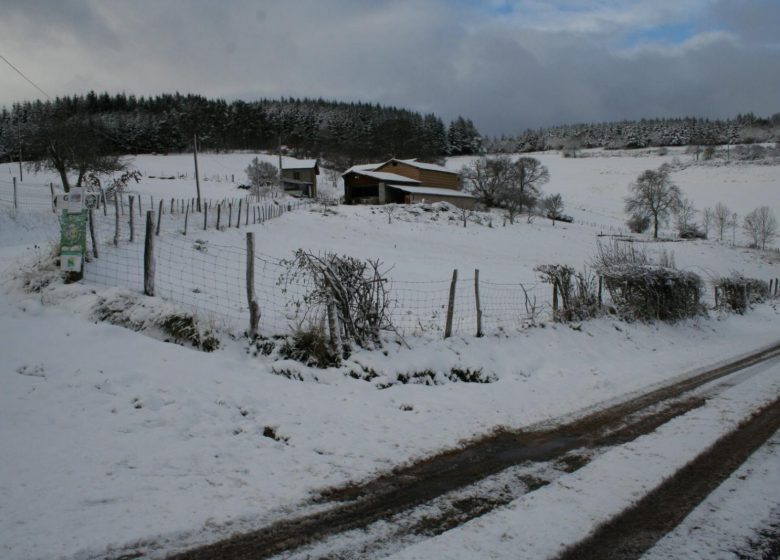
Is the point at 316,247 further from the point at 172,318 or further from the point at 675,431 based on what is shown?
the point at 675,431

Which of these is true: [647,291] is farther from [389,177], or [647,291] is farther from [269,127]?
[269,127]

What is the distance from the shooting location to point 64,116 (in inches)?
1312

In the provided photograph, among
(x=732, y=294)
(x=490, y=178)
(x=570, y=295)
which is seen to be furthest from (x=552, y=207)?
(x=570, y=295)

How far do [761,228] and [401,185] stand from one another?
150ft

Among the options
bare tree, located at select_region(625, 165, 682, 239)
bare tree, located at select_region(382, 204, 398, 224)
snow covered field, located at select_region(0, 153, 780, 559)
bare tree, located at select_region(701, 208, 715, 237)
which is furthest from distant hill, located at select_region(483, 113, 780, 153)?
snow covered field, located at select_region(0, 153, 780, 559)

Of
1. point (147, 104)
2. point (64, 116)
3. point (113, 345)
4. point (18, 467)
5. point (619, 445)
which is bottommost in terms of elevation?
point (619, 445)

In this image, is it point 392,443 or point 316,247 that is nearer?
point 392,443

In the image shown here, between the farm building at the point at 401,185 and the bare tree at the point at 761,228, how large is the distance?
116ft

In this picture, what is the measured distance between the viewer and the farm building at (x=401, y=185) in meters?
55.7

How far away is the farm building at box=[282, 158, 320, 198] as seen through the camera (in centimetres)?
6844

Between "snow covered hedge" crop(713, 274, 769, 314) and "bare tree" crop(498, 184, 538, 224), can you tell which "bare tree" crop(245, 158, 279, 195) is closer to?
"bare tree" crop(498, 184, 538, 224)

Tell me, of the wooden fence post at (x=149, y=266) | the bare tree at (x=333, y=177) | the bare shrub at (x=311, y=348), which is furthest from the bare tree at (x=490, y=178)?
the wooden fence post at (x=149, y=266)

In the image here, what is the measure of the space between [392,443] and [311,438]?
955mm

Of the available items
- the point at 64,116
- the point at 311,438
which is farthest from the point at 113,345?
the point at 64,116
